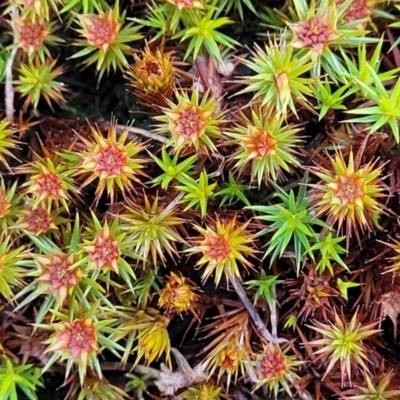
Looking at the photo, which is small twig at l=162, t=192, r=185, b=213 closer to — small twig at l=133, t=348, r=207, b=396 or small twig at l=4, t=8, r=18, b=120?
small twig at l=133, t=348, r=207, b=396

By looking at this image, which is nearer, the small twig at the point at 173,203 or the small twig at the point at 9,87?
the small twig at the point at 173,203

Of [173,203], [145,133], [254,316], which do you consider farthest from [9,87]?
[254,316]

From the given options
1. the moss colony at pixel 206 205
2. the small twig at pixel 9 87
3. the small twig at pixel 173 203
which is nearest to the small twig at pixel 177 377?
the moss colony at pixel 206 205

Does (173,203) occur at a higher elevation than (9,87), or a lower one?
lower

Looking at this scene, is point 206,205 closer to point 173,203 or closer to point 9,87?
point 173,203

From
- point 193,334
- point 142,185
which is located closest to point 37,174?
point 142,185

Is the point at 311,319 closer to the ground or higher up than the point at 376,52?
closer to the ground

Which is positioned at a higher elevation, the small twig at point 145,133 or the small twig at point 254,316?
the small twig at point 145,133

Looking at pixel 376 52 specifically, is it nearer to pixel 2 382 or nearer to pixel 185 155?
pixel 185 155

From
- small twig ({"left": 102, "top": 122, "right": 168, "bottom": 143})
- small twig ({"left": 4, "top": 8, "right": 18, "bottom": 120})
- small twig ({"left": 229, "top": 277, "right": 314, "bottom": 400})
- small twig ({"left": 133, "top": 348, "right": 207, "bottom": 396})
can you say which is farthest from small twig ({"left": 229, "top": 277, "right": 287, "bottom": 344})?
small twig ({"left": 4, "top": 8, "right": 18, "bottom": 120})

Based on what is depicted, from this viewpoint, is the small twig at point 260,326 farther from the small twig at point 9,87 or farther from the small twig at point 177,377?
the small twig at point 9,87

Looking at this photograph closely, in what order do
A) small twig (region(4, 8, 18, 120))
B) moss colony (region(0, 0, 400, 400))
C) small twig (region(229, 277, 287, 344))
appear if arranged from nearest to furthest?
1. moss colony (region(0, 0, 400, 400))
2. small twig (region(229, 277, 287, 344))
3. small twig (region(4, 8, 18, 120))
